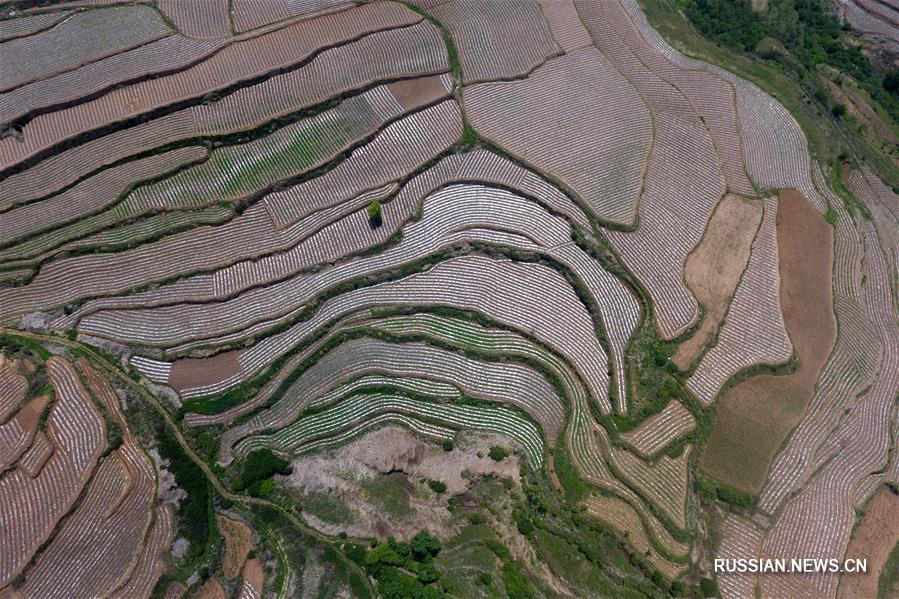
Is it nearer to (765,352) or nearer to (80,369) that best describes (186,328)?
(80,369)

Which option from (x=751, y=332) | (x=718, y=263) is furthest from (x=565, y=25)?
(x=751, y=332)

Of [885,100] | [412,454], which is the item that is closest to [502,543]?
[412,454]

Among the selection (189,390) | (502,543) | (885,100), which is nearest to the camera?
(502,543)

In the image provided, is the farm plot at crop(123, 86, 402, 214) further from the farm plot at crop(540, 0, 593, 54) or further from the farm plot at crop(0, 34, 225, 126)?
the farm plot at crop(540, 0, 593, 54)

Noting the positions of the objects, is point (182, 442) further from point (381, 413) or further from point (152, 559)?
point (381, 413)

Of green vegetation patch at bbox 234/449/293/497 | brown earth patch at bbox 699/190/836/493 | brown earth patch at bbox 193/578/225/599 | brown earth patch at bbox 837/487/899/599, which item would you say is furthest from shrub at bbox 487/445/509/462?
brown earth patch at bbox 837/487/899/599

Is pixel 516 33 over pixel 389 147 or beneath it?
over

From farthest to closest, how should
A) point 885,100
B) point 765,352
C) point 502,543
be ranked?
point 885,100, point 765,352, point 502,543
